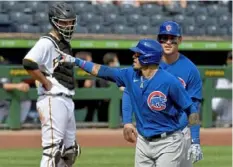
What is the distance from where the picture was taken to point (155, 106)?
5473 mm

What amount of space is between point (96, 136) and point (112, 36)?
2.66 m

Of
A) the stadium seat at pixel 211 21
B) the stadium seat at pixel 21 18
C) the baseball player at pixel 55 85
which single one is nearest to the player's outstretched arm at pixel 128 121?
the baseball player at pixel 55 85

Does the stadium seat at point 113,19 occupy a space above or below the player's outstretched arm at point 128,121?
above

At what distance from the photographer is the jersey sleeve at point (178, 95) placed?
5.47 meters

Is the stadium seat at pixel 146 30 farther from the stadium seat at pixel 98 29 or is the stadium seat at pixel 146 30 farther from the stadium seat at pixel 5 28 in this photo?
the stadium seat at pixel 5 28

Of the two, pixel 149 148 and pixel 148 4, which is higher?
pixel 148 4

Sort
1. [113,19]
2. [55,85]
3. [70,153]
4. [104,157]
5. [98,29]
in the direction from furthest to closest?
[113,19], [98,29], [104,157], [70,153], [55,85]

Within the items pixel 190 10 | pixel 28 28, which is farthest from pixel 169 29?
pixel 190 10

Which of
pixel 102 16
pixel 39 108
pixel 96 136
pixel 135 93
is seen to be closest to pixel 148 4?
pixel 102 16

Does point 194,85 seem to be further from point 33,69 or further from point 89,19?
point 89,19

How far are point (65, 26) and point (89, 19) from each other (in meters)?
8.24

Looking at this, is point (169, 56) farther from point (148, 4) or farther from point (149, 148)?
point (148, 4)

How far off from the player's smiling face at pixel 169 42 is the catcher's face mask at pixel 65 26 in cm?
86

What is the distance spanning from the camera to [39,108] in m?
6.68
